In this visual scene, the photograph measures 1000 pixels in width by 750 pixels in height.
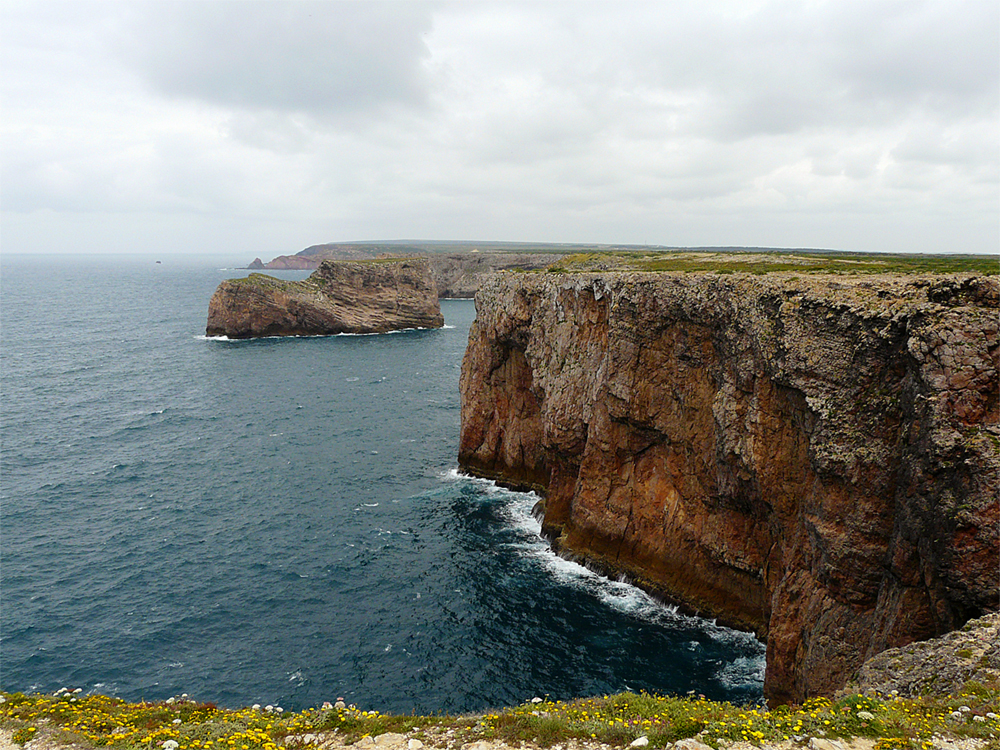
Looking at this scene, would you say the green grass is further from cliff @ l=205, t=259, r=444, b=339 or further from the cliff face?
cliff @ l=205, t=259, r=444, b=339

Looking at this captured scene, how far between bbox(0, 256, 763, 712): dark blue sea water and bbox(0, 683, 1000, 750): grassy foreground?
42.2 feet

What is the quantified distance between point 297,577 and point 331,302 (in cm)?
11466

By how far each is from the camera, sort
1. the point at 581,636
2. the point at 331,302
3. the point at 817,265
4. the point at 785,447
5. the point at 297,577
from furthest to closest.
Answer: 1. the point at 331,302
2. the point at 817,265
3. the point at 297,577
4. the point at 581,636
5. the point at 785,447

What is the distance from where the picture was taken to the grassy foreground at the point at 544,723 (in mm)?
14945

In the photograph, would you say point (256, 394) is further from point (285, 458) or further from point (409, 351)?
point (409, 351)

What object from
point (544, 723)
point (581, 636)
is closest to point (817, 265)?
point (581, 636)

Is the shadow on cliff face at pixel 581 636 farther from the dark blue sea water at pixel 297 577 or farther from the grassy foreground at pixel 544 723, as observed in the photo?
the grassy foreground at pixel 544 723

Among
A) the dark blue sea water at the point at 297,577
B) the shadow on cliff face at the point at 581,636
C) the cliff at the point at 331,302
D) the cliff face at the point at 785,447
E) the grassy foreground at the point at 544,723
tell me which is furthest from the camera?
the cliff at the point at 331,302

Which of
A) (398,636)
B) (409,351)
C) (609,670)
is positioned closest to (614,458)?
(609,670)

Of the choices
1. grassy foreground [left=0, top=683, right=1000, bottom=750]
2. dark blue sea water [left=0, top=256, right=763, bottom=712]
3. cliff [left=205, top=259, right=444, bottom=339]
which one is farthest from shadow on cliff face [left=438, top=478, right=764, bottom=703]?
cliff [left=205, top=259, right=444, bottom=339]

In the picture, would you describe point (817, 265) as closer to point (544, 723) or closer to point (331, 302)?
point (544, 723)

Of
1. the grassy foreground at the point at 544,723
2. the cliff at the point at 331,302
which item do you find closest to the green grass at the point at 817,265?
the grassy foreground at the point at 544,723

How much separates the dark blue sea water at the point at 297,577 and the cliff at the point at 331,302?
58153 mm

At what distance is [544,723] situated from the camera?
16984 millimetres
